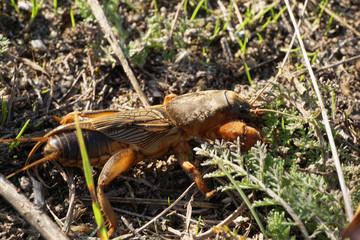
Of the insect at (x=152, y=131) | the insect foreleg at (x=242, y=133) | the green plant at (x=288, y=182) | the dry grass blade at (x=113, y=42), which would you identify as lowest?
the green plant at (x=288, y=182)

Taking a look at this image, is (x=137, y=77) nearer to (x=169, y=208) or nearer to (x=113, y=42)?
(x=113, y=42)

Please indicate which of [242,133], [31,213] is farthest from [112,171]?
[242,133]

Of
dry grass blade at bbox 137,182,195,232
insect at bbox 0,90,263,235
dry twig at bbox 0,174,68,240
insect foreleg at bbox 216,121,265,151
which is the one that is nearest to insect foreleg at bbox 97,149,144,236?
insect at bbox 0,90,263,235

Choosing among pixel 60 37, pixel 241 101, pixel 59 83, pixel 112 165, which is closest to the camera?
pixel 112 165

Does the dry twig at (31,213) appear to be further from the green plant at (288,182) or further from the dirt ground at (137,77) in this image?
the green plant at (288,182)

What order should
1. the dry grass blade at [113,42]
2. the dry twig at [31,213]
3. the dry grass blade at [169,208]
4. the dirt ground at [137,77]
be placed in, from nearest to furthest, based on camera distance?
the dry twig at [31,213]
the dry grass blade at [169,208]
the dirt ground at [137,77]
the dry grass blade at [113,42]

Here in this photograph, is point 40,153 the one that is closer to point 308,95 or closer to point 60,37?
point 60,37

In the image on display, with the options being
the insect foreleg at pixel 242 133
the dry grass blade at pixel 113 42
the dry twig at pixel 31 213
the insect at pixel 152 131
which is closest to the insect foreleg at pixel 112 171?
the insect at pixel 152 131

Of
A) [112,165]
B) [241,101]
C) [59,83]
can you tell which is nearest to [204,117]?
[241,101]
